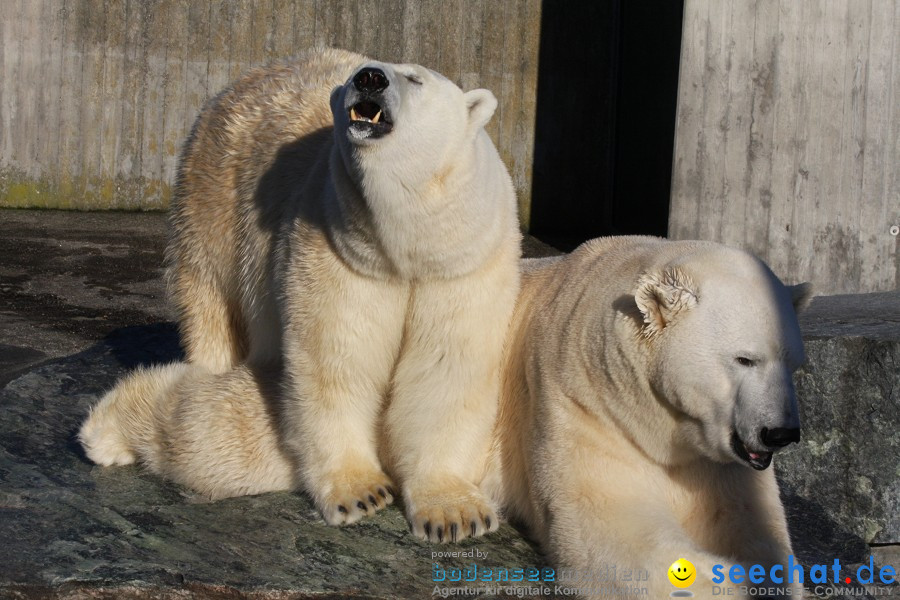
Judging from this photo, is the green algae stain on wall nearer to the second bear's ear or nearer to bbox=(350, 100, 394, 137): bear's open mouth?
bbox=(350, 100, 394, 137): bear's open mouth

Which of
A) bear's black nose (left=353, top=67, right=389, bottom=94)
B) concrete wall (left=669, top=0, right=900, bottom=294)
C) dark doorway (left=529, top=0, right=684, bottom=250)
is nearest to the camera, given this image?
bear's black nose (left=353, top=67, right=389, bottom=94)

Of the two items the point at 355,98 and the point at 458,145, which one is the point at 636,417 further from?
the point at 355,98

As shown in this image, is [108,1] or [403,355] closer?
[403,355]

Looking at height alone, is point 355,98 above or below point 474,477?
above

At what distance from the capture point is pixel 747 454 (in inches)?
109

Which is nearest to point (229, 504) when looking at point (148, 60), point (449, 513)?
point (449, 513)

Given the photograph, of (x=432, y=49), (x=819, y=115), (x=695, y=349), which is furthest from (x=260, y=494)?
(x=432, y=49)

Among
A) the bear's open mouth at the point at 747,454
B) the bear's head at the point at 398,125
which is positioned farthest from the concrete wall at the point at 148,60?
the bear's open mouth at the point at 747,454

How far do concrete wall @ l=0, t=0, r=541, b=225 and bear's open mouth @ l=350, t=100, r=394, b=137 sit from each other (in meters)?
7.75

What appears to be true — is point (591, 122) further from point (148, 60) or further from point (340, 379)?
point (340, 379)

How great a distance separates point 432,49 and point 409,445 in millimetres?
7882

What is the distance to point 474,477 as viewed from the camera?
3.35 metres

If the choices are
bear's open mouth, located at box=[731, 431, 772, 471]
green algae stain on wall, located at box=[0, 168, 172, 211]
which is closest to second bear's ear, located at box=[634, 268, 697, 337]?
bear's open mouth, located at box=[731, 431, 772, 471]

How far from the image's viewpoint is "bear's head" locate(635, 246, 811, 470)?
270 centimetres
